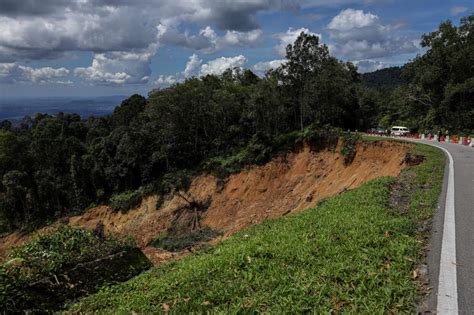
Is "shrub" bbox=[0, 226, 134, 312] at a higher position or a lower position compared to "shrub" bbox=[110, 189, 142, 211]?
higher

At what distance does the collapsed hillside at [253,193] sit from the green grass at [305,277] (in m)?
15.7

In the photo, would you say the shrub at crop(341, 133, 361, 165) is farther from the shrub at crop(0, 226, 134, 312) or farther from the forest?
the shrub at crop(0, 226, 134, 312)

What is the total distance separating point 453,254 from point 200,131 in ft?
109

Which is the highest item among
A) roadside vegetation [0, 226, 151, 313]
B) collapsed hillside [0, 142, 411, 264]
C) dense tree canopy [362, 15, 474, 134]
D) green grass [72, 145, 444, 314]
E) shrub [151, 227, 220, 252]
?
dense tree canopy [362, 15, 474, 134]

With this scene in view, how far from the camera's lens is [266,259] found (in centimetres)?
564

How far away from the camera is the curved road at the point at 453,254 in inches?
163

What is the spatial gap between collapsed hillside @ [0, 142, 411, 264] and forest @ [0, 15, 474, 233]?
4.69 feet

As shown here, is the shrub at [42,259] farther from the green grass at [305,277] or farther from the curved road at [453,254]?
the curved road at [453,254]

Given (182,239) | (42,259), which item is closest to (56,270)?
(42,259)

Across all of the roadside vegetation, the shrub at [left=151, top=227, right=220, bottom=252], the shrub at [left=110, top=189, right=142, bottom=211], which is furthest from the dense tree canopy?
the roadside vegetation

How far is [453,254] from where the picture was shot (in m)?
5.47

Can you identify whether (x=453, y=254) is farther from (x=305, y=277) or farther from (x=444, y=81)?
(x=444, y=81)

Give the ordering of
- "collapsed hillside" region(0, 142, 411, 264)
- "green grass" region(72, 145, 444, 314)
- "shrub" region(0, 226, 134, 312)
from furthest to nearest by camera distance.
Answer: "collapsed hillside" region(0, 142, 411, 264) → "shrub" region(0, 226, 134, 312) → "green grass" region(72, 145, 444, 314)

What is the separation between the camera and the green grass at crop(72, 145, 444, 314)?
4.26m
